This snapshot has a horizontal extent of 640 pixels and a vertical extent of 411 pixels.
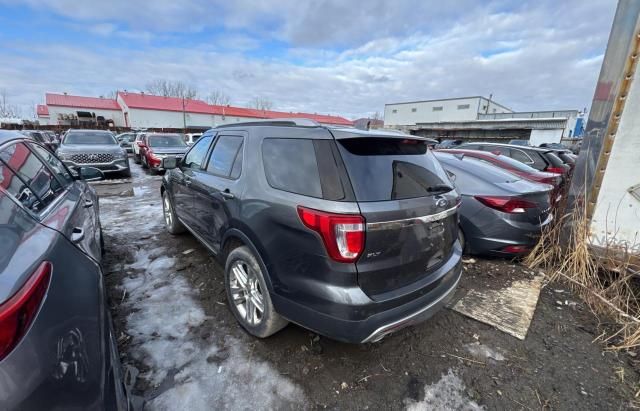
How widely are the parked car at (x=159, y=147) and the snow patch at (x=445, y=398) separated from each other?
11599 millimetres

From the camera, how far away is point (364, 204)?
1772mm

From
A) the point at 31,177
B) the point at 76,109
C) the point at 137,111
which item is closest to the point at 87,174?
the point at 31,177

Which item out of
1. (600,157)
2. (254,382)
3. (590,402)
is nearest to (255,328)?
(254,382)

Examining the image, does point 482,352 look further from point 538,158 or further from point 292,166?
point 538,158

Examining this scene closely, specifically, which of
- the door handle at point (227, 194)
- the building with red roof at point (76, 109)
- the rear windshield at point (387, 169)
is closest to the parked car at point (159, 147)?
the door handle at point (227, 194)

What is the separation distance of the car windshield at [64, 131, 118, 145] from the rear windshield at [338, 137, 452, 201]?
11.7 m

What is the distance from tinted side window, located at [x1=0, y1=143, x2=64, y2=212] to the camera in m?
1.86

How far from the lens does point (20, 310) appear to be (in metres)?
0.98

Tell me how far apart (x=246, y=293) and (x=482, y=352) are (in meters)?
2.16

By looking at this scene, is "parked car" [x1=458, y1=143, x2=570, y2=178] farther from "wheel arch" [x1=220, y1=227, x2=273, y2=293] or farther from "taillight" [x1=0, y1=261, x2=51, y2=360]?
"taillight" [x1=0, y1=261, x2=51, y2=360]

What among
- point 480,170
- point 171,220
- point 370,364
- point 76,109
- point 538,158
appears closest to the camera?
point 370,364

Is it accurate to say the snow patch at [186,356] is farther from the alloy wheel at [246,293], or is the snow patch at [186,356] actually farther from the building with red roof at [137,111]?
the building with red roof at [137,111]

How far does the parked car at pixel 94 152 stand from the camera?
8.88 m

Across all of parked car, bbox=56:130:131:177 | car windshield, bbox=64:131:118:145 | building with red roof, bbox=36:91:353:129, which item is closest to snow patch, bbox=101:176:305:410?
parked car, bbox=56:130:131:177
